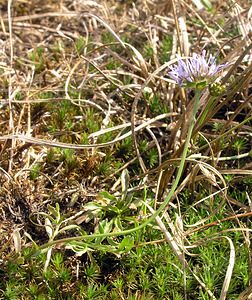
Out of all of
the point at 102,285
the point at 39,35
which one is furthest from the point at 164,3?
the point at 102,285

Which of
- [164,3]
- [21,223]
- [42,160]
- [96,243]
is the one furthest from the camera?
[164,3]

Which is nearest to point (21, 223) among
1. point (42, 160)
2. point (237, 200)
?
point (42, 160)

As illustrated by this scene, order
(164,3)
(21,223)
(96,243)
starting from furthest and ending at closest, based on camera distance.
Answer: (164,3) < (21,223) < (96,243)

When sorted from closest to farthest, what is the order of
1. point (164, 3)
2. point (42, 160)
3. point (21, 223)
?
point (21, 223) < point (42, 160) < point (164, 3)

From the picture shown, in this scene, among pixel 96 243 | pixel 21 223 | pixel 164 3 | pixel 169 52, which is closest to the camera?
pixel 96 243

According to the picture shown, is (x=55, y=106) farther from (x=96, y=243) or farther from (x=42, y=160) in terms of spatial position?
(x=96, y=243)

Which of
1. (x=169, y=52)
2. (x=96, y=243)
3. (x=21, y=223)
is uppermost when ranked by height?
(x=169, y=52)

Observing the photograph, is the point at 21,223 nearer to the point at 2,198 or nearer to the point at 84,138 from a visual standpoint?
the point at 2,198

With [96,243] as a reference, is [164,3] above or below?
above

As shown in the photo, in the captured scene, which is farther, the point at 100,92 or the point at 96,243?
the point at 100,92
